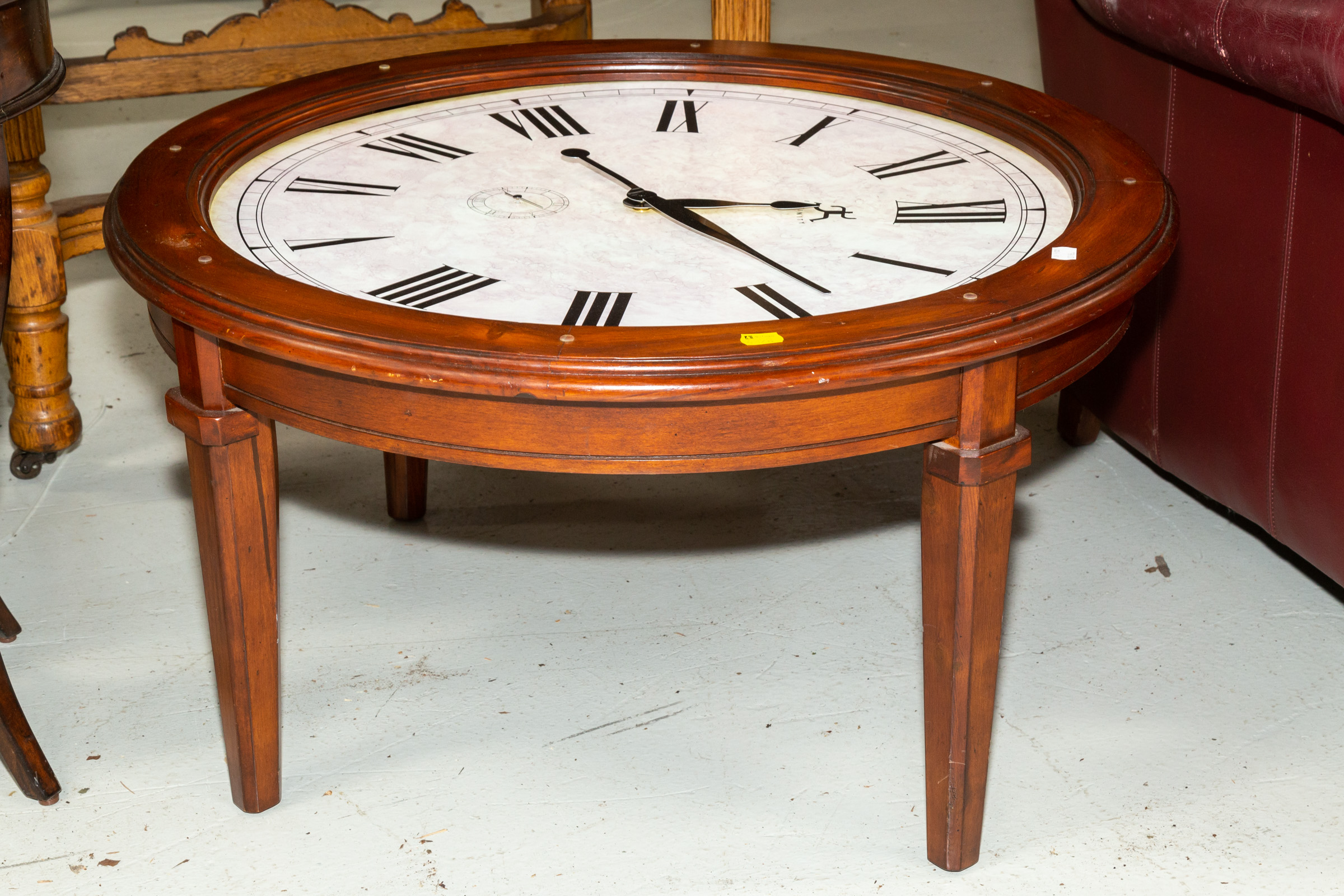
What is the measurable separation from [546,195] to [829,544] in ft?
2.74

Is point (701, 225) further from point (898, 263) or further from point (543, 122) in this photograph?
point (543, 122)

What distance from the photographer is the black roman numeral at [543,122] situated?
2006 millimetres

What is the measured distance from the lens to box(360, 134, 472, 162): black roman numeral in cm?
192

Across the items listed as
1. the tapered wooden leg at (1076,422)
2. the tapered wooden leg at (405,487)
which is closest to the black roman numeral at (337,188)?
the tapered wooden leg at (405,487)

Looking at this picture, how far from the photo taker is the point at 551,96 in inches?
83.3

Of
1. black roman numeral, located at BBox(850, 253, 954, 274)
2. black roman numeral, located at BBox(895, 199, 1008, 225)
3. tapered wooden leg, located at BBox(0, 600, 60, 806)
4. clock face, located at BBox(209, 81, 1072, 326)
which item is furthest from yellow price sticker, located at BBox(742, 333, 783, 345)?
tapered wooden leg, located at BBox(0, 600, 60, 806)

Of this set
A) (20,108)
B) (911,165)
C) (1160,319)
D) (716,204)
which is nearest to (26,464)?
(20,108)

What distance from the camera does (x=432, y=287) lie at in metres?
1.54

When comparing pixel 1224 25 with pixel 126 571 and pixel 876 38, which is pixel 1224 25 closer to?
pixel 126 571

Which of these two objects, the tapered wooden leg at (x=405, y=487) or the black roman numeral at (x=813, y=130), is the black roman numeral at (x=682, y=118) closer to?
the black roman numeral at (x=813, y=130)

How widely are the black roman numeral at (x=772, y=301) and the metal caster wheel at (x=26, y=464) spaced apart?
5.13ft

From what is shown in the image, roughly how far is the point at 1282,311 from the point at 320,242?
48.8 inches

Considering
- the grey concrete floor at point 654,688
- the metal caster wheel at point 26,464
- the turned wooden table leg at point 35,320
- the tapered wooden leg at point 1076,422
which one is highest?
the turned wooden table leg at point 35,320

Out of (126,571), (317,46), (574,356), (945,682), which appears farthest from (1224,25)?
(126,571)
